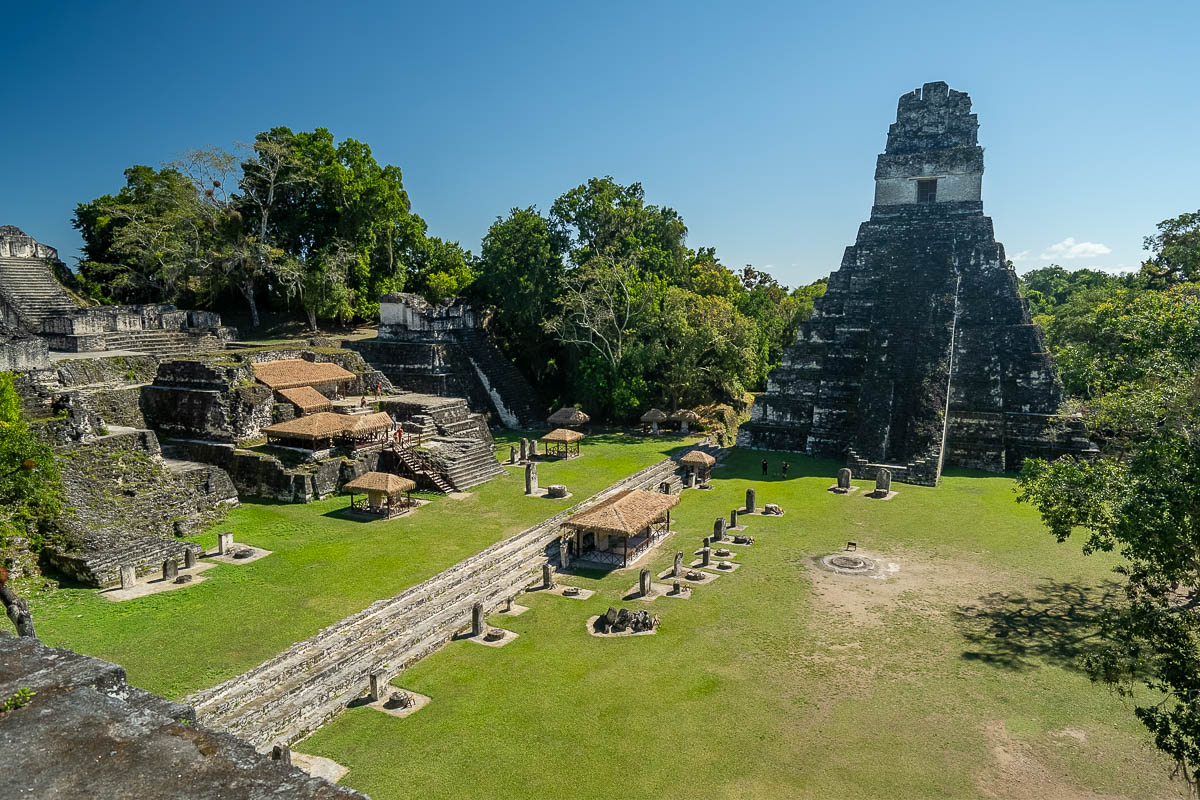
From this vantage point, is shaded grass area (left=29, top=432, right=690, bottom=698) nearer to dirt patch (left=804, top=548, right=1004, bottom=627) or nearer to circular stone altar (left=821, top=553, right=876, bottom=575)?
circular stone altar (left=821, top=553, right=876, bottom=575)

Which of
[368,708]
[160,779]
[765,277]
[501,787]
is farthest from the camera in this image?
[765,277]

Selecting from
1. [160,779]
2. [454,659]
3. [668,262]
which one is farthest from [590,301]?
[160,779]

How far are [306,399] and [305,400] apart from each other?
0.09 meters

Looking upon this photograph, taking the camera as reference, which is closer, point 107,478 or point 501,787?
point 501,787

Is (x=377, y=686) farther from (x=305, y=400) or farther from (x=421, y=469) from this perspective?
(x=305, y=400)

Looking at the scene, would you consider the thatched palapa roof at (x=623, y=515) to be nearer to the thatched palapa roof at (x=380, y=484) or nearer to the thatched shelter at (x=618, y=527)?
the thatched shelter at (x=618, y=527)

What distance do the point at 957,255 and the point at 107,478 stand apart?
1231 inches

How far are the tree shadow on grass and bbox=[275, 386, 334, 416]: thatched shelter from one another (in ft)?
64.7

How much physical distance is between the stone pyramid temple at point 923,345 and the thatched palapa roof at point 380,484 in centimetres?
1498

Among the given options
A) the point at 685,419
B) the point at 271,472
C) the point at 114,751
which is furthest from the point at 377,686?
the point at 685,419

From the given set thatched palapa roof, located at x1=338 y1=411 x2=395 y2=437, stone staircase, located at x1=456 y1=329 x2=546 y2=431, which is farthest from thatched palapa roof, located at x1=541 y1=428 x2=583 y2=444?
thatched palapa roof, located at x1=338 y1=411 x2=395 y2=437

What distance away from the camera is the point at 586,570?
17.3 m

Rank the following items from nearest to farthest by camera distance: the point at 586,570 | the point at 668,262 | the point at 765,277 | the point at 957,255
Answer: the point at 586,570, the point at 957,255, the point at 668,262, the point at 765,277

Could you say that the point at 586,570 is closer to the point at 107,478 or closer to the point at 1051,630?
the point at 1051,630
